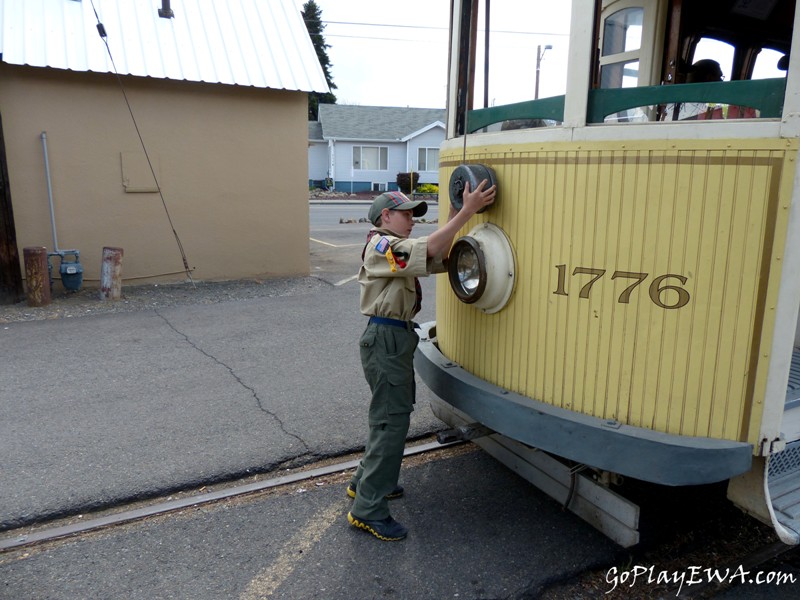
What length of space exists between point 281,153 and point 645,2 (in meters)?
7.67

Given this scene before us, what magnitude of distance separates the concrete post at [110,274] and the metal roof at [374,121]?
30.6 m

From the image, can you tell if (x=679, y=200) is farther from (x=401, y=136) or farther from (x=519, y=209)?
(x=401, y=136)

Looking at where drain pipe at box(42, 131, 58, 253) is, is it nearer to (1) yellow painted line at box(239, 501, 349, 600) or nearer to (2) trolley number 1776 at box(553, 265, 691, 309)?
(1) yellow painted line at box(239, 501, 349, 600)

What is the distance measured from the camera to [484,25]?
3.21 m

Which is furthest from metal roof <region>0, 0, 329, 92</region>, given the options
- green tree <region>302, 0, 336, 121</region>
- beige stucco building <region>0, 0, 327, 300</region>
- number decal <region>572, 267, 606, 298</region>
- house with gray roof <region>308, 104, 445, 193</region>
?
green tree <region>302, 0, 336, 121</region>

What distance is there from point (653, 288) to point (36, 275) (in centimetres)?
798

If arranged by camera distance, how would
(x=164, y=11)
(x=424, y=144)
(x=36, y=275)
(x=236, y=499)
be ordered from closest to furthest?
(x=236, y=499)
(x=36, y=275)
(x=164, y=11)
(x=424, y=144)

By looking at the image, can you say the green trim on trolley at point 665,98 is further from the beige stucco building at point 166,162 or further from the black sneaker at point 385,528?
the beige stucco building at point 166,162

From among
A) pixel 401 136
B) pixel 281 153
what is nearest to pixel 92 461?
pixel 281 153

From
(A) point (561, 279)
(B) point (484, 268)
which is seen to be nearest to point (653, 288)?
(A) point (561, 279)

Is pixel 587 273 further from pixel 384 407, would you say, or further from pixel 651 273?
pixel 384 407

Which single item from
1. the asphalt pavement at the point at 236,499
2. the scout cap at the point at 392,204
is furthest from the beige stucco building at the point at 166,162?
the scout cap at the point at 392,204

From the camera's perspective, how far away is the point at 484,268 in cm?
284

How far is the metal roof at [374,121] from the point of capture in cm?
3878
